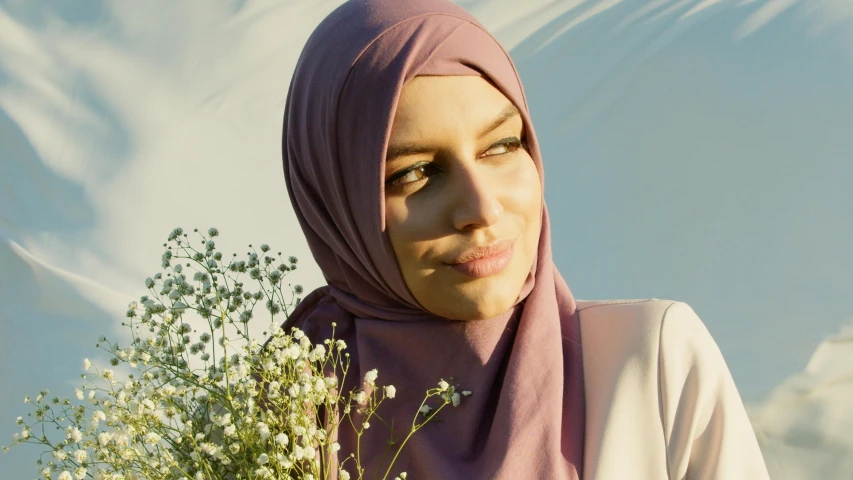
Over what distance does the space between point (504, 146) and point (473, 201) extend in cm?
18

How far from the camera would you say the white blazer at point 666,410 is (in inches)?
70.8

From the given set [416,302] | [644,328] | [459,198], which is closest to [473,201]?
[459,198]

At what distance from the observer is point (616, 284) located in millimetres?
3672

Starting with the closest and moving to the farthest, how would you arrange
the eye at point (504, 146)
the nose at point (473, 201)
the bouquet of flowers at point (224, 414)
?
the bouquet of flowers at point (224, 414)
the nose at point (473, 201)
the eye at point (504, 146)

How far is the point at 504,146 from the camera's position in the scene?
187 centimetres

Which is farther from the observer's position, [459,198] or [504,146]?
[504,146]

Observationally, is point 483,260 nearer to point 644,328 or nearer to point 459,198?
point 459,198

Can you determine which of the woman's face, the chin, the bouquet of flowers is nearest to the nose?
the woman's face

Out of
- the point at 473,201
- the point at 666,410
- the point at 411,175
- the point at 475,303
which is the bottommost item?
the point at 666,410

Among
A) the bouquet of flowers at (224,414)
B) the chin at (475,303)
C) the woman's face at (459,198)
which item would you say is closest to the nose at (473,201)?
the woman's face at (459,198)

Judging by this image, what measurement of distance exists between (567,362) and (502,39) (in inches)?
106

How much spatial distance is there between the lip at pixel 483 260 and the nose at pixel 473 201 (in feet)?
0.15

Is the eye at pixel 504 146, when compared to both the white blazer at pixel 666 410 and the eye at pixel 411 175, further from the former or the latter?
the white blazer at pixel 666 410

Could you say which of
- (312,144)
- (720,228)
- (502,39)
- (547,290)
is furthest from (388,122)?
(502,39)
